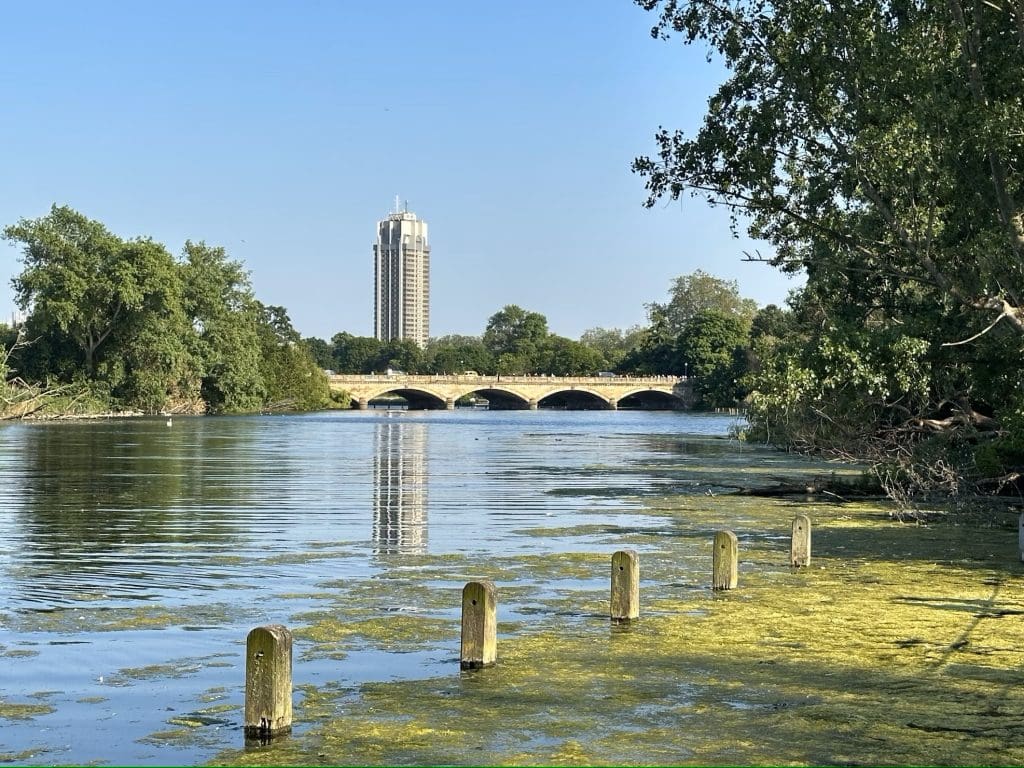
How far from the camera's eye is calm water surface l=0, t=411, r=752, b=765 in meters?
12.0

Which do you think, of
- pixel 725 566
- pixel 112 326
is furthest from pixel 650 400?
pixel 725 566

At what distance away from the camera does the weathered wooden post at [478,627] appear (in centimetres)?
1315

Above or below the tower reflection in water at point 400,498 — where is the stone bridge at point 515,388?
above

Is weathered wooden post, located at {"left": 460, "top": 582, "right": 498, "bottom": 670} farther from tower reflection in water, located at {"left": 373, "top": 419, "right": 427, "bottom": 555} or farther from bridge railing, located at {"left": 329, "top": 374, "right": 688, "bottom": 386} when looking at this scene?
bridge railing, located at {"left": 329, "top": 374, "right": 688, "bottom": 386}

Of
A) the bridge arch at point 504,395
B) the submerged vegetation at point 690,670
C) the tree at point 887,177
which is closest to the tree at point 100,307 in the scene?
the bridge arch at point 504,395

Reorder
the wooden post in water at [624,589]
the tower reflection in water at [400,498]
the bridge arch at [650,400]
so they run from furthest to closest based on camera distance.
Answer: the bridge arch at [650,400], the tower reflection in water at [400,498], the wooden post in water at [624,589]

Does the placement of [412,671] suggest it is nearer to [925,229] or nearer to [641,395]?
[925,229]

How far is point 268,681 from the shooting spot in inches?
416

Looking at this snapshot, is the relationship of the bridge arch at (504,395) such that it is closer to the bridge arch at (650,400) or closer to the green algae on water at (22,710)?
the bridge arch at (650,400)

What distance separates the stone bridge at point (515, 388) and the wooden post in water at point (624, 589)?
14660 cm

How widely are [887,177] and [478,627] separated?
16.7 m

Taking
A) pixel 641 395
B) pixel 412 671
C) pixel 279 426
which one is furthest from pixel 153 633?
pixel 641 395

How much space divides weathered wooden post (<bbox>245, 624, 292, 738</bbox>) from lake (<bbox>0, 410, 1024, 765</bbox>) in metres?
0.25

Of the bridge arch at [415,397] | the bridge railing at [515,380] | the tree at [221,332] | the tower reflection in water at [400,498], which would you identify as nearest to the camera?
the tower reflection in water at [400,498]
